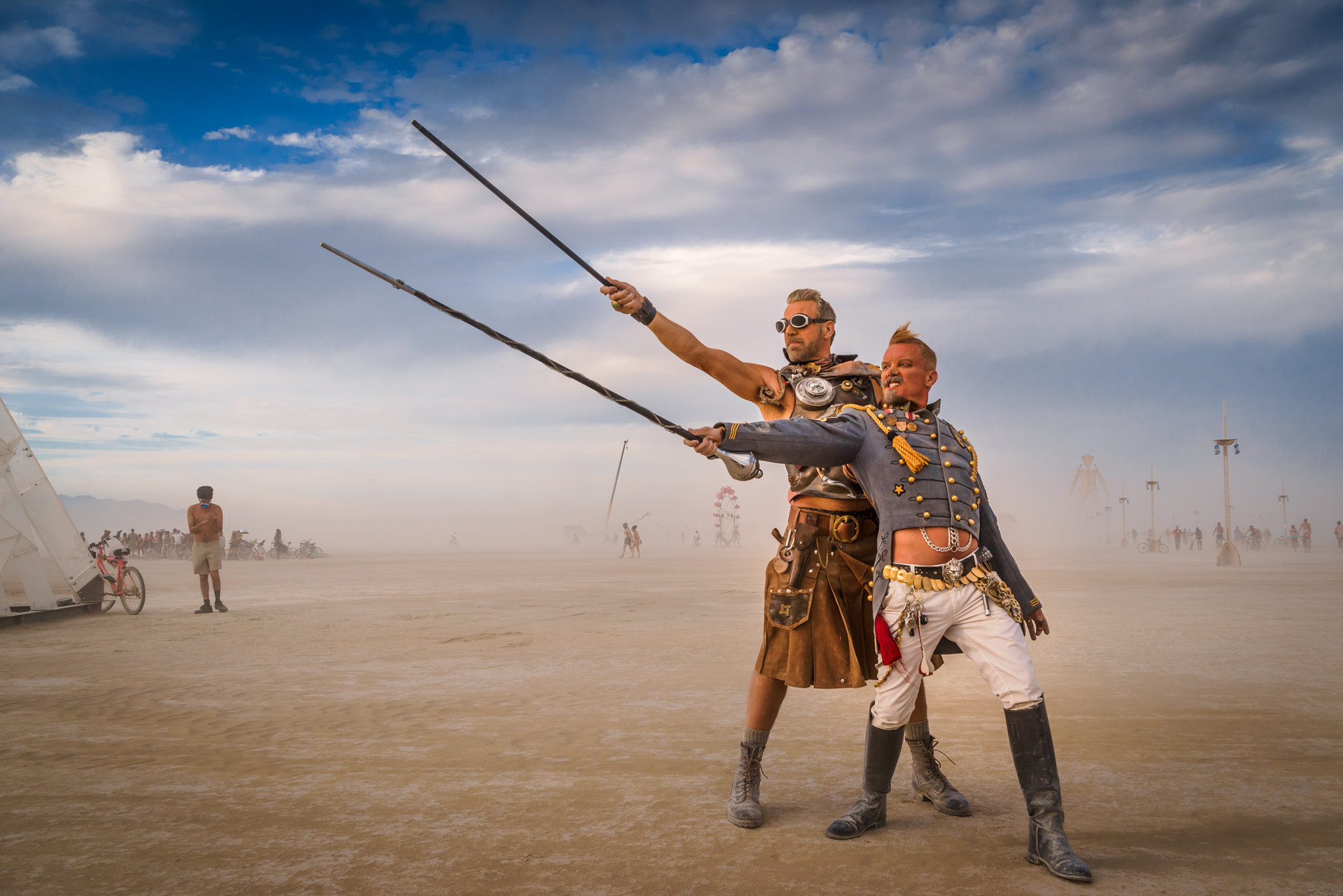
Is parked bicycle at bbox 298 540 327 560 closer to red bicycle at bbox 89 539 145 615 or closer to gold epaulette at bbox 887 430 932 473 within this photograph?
red bicycle at bbox 89 539 145 615

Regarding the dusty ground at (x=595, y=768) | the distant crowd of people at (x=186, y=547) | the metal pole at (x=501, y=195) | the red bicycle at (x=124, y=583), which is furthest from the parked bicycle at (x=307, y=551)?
the metal pole at (x=501, y=195)

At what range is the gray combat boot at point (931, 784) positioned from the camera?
3.78 m

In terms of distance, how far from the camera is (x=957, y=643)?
345 cm

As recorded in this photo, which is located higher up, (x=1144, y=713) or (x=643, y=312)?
(x=643, y=312)

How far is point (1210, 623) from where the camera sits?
410 inches

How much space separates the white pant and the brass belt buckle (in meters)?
0.45

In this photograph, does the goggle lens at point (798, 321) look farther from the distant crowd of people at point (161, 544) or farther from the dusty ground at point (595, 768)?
the distant crowd of people at point (161, 544)

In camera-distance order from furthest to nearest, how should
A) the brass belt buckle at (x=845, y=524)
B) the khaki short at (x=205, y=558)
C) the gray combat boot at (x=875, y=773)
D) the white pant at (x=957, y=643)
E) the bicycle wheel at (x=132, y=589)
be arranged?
the khaki short at (x=205, y=558) < the bicycle wheel at (x=132, y=589) < the brass belt buckle at (x=845, y=524) < the gray combat boot at (x=875, y=773) < the white pant at (x=957, y=643)

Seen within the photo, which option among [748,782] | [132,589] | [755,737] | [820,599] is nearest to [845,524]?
[820,599]

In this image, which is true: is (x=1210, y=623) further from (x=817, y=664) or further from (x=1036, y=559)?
(x=1036, y=559)

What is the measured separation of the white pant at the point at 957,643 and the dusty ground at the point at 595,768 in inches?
23.0

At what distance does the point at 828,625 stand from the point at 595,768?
1.55 metres

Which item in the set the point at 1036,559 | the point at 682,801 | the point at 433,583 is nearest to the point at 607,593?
the point at 433,583

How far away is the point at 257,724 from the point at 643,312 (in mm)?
3801
